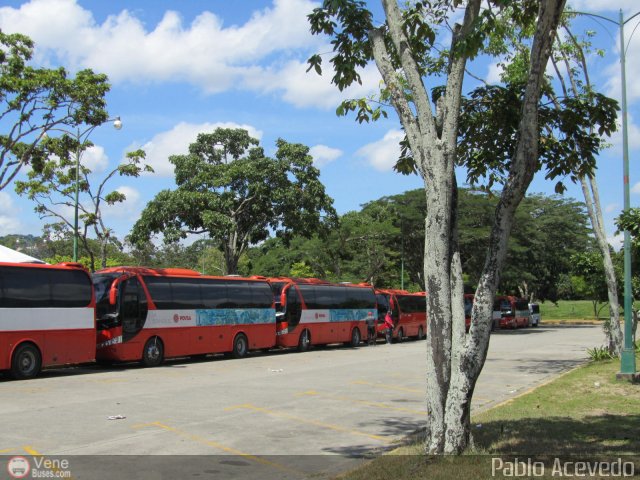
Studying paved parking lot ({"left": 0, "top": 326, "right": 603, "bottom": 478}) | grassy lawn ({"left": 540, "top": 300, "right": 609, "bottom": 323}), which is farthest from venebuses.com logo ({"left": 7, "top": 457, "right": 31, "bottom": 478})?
grassy lawn ({"left": 540, "top": 300, "right": 609, "bottom": 323})

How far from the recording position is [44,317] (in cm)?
1666

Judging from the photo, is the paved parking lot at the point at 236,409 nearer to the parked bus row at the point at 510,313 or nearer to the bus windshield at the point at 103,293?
the bus windshield at the point at 103,293

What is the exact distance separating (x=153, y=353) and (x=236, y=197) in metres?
10.4

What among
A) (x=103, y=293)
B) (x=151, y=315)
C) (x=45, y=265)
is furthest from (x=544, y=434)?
(x=103, y=293)

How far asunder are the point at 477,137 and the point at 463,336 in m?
3.26

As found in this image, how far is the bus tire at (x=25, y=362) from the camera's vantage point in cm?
1590

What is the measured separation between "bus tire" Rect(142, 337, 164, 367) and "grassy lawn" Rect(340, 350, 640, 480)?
1147 centimetres

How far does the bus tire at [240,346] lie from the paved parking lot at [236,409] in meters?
3.42

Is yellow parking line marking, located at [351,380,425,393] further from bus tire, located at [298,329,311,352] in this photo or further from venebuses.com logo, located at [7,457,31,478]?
bus tire, located at [298,329,311,352]

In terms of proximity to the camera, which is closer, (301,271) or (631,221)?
(631,221)

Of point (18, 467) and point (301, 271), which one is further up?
point (301, 271)

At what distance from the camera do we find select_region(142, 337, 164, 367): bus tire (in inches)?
779

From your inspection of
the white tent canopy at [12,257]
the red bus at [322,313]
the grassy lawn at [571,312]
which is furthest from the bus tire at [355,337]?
the grassy lawn at [571,312]

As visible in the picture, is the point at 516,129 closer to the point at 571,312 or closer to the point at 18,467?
the point at 18,467
